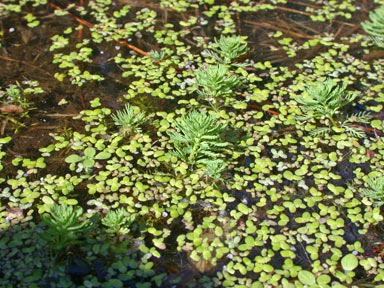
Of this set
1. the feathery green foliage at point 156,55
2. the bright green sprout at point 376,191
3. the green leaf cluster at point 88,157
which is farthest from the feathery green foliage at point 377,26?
the green leaf cluster at point 88,157

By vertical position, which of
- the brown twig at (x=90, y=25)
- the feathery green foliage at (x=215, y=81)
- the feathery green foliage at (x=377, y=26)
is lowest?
the brown twig at (x=90, y=25)

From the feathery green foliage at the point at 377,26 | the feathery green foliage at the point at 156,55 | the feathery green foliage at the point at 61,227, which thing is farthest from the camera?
the feathery green foliage at the point at 377,26

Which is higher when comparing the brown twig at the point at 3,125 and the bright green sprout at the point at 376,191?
the bright green sprout at the point at 376,191

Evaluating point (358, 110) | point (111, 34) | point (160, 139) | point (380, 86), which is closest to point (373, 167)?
point (358, 110)

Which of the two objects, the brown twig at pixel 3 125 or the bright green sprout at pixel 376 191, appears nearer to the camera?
the bright green sprout at pixel 376 191

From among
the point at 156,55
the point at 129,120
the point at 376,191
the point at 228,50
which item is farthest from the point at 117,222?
the point at 228,50

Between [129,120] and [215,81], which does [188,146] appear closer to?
[129,120]

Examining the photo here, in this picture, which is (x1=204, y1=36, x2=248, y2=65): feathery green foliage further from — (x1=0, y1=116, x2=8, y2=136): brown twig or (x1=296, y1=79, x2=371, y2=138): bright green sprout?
(x1=0, y1=116, x2=8, y2=136): brown twig

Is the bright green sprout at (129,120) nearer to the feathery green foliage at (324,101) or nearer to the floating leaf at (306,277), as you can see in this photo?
the feathery green foliage at (324,101)
